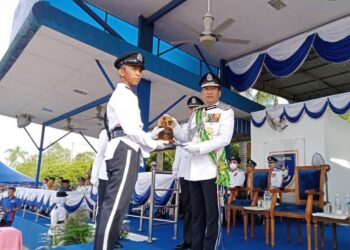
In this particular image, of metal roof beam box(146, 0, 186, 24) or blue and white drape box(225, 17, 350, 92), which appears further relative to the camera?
blue and white drape box(225, 17, 350, 92)

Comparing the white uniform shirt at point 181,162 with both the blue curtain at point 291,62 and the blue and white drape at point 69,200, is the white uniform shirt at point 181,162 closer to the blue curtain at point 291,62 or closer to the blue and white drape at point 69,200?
the blue and white drape at point 69,200

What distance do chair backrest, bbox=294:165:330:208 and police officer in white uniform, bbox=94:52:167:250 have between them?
245cm

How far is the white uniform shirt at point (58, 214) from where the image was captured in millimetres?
5453

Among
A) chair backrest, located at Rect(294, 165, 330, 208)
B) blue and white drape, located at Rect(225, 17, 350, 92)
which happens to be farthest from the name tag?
blue and white drape, located at Rect(225, 17, 350, 92)

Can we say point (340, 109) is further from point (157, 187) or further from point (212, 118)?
point (212, 118)

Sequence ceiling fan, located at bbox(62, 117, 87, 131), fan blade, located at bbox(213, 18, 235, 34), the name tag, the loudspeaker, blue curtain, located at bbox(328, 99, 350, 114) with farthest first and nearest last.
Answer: ceiling fan, located at bbox(62, 117, 87, 131), the loudspeaker, blue curtain, located at bbox(328, 99, 350, 114), fan blade, located at bbox(213, 18, 235, 34), the name tag

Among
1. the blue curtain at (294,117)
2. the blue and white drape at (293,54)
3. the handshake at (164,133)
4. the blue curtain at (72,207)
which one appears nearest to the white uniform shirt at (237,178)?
the blue curtain at (294,117)

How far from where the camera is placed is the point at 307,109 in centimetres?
707

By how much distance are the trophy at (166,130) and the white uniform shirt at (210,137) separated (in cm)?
14

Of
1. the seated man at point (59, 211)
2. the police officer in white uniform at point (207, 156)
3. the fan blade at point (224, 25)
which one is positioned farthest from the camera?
the seated man at point (59, 211)

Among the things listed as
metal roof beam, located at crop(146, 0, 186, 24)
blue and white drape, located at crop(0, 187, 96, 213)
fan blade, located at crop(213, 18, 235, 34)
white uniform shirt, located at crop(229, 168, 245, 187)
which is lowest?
blue and white drape, located at crop(0, 187, 96, 213)

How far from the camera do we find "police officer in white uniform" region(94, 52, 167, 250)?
1.62 m

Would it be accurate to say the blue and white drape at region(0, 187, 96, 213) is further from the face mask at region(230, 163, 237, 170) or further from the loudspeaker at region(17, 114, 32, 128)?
the loudspeaker at region(17, 114, 32, 128)

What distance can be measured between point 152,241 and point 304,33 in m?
6.06
